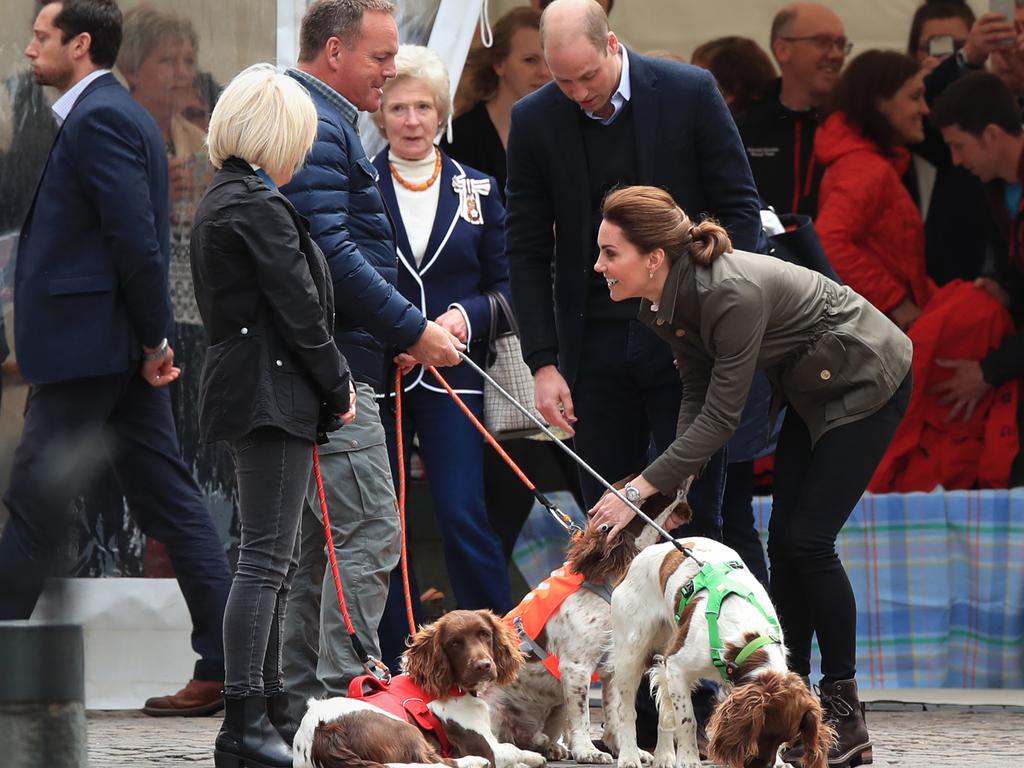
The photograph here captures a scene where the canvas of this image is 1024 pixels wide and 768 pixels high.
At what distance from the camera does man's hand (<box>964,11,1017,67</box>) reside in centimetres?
746

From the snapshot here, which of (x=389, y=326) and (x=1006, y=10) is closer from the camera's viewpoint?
(x=389, y=326)

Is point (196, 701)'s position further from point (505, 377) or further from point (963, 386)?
point (963, 386)

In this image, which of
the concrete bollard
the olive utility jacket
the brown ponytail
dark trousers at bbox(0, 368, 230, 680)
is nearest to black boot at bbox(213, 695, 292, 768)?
the olive utility jacket

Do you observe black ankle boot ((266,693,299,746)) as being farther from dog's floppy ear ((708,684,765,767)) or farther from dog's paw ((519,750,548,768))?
dog's floppy ear ((708,684,765,767))

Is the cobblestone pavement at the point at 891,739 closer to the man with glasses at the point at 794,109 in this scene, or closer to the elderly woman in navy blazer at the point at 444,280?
the elderly woman in navy blazer at the point at 444,280

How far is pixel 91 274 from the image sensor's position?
5.91m

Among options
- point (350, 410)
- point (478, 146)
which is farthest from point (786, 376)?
point (478, 146)

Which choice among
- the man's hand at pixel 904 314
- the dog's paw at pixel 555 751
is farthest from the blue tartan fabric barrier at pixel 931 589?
the dog's paw at pixel 555 751

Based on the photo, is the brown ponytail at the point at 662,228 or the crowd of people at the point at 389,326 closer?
the crowd of people at the point at 389,326

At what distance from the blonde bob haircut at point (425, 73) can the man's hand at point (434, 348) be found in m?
1.31

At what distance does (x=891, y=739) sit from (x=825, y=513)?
4.37 ft

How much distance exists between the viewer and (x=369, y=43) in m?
5.24

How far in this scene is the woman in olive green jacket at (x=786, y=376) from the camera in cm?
486

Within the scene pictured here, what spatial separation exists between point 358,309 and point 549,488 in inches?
91.4
